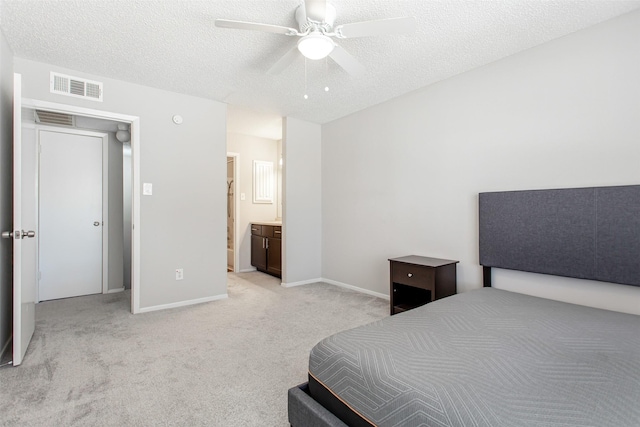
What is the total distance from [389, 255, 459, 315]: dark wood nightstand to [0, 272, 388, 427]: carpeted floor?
0.99ft

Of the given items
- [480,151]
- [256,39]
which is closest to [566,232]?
[480,151]

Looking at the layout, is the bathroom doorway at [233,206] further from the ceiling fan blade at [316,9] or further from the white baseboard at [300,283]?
the ceiling fan blade at [316,9]

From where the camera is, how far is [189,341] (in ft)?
8.20

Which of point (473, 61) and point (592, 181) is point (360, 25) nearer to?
point (473, 61)

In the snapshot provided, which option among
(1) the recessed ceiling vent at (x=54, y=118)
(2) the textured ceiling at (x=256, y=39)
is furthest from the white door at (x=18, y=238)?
(1) the recessed ceiling vent at (x=54, y=118)

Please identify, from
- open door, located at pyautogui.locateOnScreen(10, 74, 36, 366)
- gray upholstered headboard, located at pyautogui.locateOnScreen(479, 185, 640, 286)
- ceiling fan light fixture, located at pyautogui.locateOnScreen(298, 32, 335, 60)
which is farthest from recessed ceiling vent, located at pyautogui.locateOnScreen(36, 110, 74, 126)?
gray upholstered headboard, located at pyautogui.locateOnScreen(479, 185, 640, 286)

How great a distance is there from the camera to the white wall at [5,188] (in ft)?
7.30

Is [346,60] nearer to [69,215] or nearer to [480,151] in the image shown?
[480,151]

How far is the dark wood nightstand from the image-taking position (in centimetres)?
272

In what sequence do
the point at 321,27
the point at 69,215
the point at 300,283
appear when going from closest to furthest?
1. the point at 321,27
2. the point at 69,215
3. the point at 300,283

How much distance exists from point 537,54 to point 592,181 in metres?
1.11

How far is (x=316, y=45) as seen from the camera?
1944 mm

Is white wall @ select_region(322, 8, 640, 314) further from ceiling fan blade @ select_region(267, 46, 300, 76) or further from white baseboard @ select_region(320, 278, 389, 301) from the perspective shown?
ceiling fan blade @ select_region(267, 46, 300, 76)

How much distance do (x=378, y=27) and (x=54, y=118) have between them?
3.90 metres
